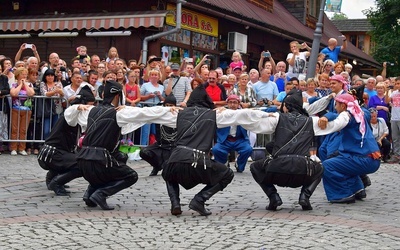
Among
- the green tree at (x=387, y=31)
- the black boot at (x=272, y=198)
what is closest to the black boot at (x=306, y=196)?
the black boot at (x=272, y=198)

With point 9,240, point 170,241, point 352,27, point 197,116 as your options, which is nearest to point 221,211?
point 197,116

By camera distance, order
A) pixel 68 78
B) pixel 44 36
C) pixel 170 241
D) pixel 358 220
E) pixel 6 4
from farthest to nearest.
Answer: pixel 6 4
pixel 44 36
pixel 68 78
pixel 358 220
pixel 170 241

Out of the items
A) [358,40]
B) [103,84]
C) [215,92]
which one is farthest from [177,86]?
[358,40]

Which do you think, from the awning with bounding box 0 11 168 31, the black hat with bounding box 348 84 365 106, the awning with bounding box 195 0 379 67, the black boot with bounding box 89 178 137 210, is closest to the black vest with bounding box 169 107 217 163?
the black boot with bounding box 89 178 137 210

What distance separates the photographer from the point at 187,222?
8.74 metres

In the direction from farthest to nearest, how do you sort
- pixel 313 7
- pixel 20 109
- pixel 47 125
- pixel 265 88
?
pixel 313 7, pixel 265 88, pixel 47 125, pixel 20 109

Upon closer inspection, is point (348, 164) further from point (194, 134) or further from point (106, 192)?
point (106, 192)

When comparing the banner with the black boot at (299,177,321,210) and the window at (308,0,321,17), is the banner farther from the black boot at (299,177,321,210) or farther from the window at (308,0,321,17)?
the black boot at (299,177,321,210)

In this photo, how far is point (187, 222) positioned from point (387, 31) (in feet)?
145

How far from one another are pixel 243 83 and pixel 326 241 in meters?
7.71

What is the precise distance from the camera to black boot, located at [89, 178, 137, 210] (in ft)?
31.1

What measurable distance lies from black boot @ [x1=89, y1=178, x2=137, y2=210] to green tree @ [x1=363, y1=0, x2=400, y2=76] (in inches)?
1582

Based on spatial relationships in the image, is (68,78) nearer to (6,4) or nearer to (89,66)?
(89,66)

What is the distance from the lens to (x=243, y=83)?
1517 cm
